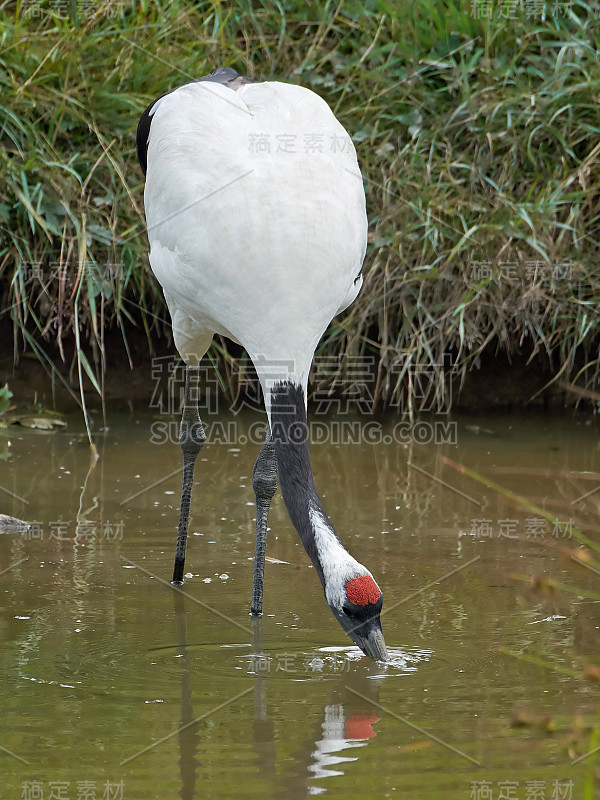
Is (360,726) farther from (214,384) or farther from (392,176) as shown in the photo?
(392,176)

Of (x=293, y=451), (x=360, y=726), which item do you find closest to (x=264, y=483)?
(x=293, y=451)

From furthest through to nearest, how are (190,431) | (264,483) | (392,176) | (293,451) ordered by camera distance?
(392,176) < (190,431) < (264,483) < (293,451)

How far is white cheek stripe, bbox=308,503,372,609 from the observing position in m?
3.46

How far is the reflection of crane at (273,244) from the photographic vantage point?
3850 mm

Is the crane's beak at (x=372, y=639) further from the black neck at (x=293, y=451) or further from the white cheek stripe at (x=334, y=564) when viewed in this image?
the black neck at (x=293, y=451)

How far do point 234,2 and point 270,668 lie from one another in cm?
520

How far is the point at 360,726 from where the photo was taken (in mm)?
3232

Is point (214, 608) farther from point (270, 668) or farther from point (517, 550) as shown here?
point (517, 550)

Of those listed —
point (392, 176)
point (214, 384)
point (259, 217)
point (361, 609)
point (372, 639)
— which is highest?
point (259, 217)

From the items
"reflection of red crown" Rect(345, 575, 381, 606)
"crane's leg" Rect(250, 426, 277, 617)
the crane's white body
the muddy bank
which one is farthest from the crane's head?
the muddy bank

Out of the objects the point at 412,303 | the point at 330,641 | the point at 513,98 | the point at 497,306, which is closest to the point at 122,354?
the point at 412,303

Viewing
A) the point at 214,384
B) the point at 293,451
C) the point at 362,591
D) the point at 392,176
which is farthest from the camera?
the point at 214,384

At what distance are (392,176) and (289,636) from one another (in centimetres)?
351

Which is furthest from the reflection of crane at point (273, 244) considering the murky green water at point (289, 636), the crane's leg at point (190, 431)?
the crane's leg at point (190, 431)
